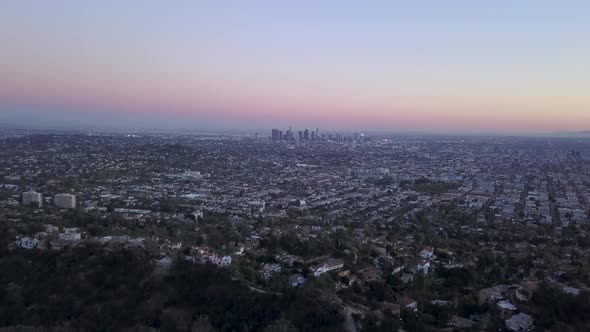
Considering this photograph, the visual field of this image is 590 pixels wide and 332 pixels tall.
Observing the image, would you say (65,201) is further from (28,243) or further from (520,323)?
(520,323)

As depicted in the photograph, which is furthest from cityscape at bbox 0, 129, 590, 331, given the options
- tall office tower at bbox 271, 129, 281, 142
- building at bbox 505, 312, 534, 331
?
tall office tower at bbox 271, 129, 281, 142

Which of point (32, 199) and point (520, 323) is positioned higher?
point (32, 199)

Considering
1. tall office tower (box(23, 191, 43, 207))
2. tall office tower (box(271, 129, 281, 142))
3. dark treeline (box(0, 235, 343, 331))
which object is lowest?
dark treeline (box(0, 235, 343, 331))

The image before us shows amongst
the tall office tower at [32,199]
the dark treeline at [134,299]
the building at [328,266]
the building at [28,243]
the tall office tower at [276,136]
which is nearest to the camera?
the dark treeline at [134,299]

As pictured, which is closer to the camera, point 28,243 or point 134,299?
point 134,299

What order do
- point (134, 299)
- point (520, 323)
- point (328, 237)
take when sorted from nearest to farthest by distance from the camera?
point (520, 323), point (134, 299), point (328, 237)

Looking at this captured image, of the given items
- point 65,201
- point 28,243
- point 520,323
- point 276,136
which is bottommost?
point 520,323

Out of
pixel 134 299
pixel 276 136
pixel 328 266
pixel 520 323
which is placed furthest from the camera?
pixel 276 136

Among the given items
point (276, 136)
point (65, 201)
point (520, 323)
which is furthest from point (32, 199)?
point (276, 136)

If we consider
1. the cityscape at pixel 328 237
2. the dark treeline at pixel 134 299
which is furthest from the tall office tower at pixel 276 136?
the dark treeline at pixel 134 299

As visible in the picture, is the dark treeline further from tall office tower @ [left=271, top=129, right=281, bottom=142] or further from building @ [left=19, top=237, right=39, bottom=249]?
tall office tower @ [left=271, top=129, right=281, bottom=142]

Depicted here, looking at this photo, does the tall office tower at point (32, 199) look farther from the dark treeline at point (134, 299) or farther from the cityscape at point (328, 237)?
the dark treeline at point (134, 299)

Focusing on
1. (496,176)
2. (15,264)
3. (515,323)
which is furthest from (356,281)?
(496,176)
